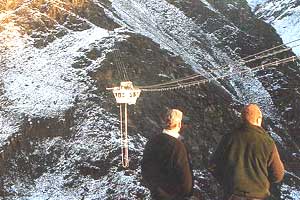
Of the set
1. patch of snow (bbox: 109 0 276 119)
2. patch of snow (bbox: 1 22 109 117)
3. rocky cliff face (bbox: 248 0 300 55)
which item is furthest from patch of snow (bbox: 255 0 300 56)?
patch of snow (bbox: 1 22 109 117)

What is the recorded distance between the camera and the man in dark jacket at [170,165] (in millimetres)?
5977

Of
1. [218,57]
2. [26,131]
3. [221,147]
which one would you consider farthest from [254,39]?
[221,147]

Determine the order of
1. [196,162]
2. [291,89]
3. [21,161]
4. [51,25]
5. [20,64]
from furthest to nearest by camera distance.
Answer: [291,89] < [51,25] < [20,64] < [196,162] < [21,161]

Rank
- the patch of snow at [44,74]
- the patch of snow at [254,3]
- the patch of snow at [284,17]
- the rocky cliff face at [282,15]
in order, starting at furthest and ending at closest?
the patch of snow at [254,3] → the rocky cliff face at [282,15] → the patch of snow at [284,17] → the patch of snow at [44,74]

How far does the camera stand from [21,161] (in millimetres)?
20484

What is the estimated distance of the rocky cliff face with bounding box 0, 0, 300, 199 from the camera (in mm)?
19984

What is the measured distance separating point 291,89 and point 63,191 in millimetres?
21212

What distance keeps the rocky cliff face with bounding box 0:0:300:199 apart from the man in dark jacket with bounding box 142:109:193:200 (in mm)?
12203

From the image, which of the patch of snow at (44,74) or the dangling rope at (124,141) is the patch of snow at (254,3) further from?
the dangling rope at (124,141)

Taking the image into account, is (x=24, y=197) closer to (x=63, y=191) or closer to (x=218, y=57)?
(x=63, y=191)

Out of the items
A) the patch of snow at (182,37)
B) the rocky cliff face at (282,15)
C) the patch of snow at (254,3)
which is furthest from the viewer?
the patch of snow at (254,3)

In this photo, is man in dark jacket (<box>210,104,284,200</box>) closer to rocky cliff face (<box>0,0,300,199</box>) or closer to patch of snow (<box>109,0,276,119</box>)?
rocky cliff face (<box>0,0,300,199</box>)

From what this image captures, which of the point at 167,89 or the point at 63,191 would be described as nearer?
the point at 63,191

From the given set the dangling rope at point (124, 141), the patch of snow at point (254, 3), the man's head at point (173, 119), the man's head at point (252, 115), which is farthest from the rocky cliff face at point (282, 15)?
the man's head at point (173, 119)
